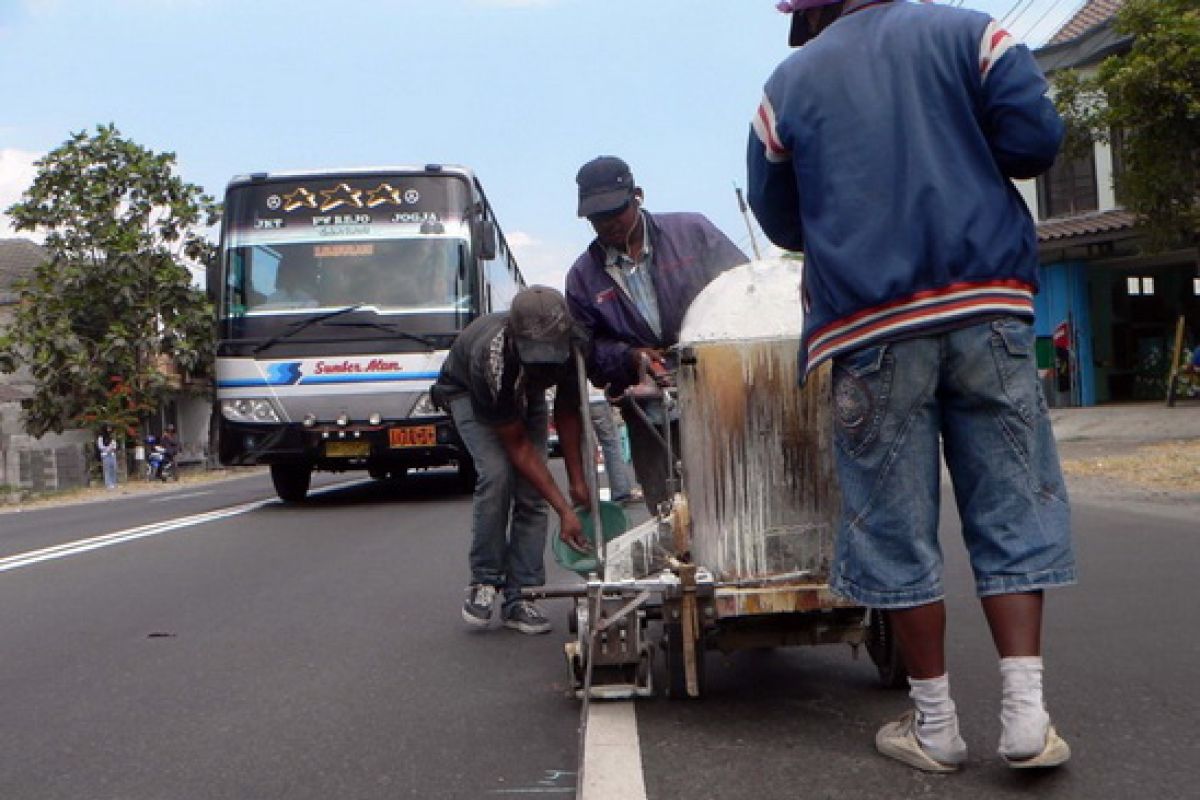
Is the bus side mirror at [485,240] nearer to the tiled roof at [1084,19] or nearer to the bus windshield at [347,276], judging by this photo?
the bus windshield at [347,276]

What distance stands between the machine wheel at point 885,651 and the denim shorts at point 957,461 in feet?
2.72

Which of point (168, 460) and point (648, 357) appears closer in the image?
point (648, 357)

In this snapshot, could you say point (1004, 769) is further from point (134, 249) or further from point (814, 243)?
point (134, 249)

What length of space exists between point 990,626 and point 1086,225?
2132 centimetres

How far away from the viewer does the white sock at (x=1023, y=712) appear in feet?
9.91

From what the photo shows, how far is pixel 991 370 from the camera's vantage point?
10.3ft

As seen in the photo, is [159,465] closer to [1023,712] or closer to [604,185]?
[604,185]

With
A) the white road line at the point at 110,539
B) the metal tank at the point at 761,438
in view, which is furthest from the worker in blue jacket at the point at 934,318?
the white road line at the point at 110,539

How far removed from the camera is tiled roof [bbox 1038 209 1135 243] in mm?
22141

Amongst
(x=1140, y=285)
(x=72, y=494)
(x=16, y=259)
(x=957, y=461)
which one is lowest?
(x=72, y=494)

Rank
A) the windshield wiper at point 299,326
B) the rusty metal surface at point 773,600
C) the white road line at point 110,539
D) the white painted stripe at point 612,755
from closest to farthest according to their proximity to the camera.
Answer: the white painted stripe at point 612,755 → the rusty metal surface at point 773,600 → the white road line at point 110,539 → the windshield wiper at point 299,326

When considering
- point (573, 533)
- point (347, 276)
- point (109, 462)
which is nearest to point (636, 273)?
point (573, 533)

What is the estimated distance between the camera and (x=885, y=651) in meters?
4.12

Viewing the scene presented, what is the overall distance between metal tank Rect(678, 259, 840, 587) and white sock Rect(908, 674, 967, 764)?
23.6 inches
